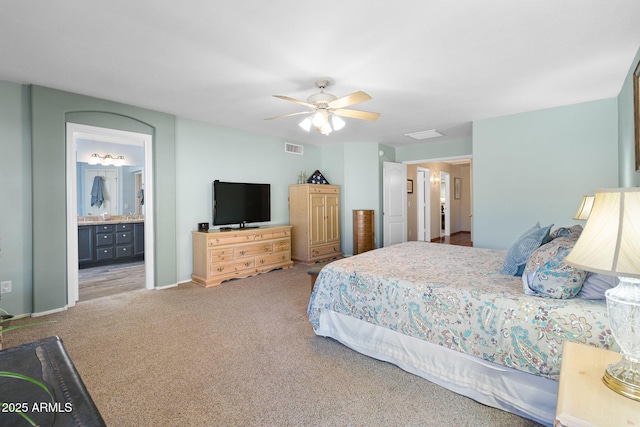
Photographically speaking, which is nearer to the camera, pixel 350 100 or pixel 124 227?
pixel 350 100

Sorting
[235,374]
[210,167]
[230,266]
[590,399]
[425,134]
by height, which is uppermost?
[425,134]

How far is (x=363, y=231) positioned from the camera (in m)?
6.00

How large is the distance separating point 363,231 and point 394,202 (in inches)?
45.9

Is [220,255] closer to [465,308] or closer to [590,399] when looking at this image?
[465,308]

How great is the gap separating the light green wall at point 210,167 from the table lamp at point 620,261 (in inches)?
176

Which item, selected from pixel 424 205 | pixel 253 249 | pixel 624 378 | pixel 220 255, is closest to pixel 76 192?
pixel 220 255

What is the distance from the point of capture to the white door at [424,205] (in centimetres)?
805

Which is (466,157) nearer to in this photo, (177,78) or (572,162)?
(572,162)

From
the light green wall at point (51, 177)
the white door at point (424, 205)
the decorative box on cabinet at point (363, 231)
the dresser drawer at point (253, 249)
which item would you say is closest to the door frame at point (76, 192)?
the light green wall at point (51, 177)

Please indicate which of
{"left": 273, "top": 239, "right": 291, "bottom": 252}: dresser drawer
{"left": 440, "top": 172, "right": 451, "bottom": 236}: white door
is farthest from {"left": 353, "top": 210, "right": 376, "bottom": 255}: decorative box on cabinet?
{"left": 440, "top": 172, "right": 451, "bottom": 236}: white door

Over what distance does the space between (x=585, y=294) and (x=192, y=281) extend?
4432 mm

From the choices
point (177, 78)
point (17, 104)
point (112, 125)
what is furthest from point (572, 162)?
point (17, 104)

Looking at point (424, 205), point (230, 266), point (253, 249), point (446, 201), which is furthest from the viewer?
point (446, 201)

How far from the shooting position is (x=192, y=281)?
14.7ft
